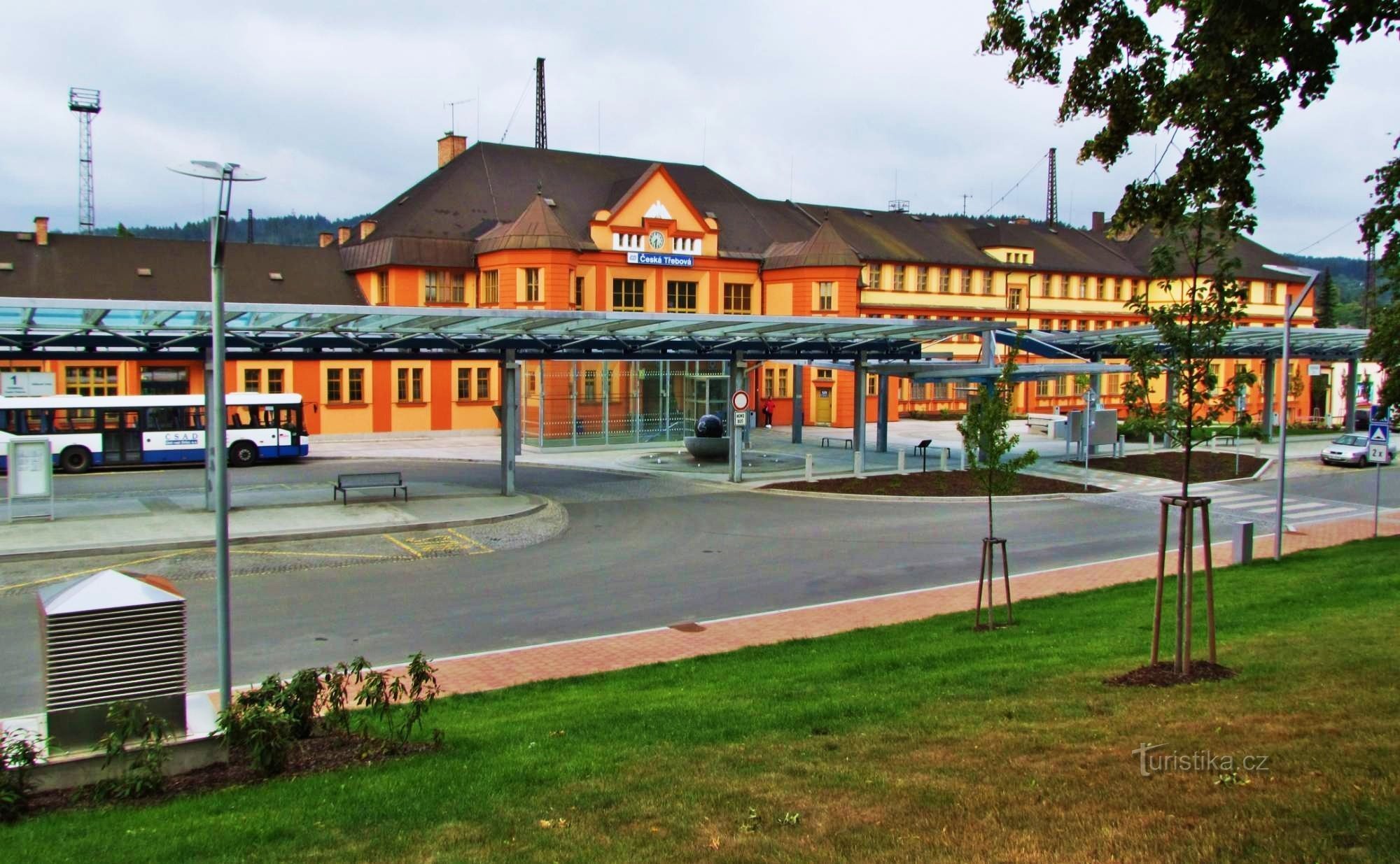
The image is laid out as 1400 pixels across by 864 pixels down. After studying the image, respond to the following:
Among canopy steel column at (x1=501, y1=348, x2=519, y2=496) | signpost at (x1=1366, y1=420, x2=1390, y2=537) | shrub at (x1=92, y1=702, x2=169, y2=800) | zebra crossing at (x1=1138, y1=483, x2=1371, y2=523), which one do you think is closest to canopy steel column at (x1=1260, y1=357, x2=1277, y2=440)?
zebra crossing at (x1=1138, y1=483, x2=1371, y2=523)

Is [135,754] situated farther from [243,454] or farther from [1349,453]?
[1349,453]

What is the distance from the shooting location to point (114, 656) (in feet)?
23.5

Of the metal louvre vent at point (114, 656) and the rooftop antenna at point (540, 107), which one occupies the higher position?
the rooftop antenna at point (540, 107)

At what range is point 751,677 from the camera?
1012 cm

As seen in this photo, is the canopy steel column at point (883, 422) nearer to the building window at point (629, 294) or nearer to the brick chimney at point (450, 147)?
the building window at point (629, 294)

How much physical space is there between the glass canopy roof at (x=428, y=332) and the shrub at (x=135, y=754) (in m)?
11.2

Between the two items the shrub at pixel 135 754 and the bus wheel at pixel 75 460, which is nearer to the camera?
the shrub at pixel 135 754

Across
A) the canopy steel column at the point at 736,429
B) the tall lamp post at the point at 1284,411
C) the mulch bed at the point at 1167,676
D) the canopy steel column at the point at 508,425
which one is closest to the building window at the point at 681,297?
the canopy steel column at the point at 736,429

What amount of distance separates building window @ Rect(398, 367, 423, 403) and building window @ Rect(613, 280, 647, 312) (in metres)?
9.51

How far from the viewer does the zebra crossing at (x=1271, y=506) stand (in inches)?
974

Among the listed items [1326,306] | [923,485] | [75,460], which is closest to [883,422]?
[923,485]

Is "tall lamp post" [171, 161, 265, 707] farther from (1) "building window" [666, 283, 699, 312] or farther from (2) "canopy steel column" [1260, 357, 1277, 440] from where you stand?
(2) "canopy steel column" [1260, 357, 1277, 440]

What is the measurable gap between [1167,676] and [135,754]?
320 inches

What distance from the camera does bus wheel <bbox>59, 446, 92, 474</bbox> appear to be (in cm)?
3136
